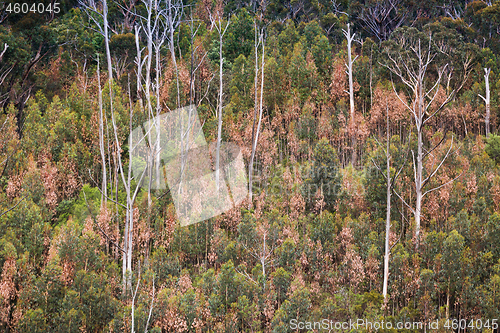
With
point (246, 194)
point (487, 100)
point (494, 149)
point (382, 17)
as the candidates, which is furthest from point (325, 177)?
point (382, 17)

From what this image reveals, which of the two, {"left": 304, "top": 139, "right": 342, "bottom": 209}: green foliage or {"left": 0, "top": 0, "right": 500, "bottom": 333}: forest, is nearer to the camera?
{"left": 0, "top": 0, "right": 500, "bottom": 333}: forest

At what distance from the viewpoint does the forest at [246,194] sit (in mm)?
9062

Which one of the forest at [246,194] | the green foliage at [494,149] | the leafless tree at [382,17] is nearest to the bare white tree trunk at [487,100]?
the forest at [246,194]

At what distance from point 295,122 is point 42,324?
9.96 metres

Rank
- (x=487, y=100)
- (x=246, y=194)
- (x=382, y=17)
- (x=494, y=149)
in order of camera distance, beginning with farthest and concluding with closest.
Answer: (x=382, y=17), (x=487, y=100), (x=494, y=149), (x=246, y=194)

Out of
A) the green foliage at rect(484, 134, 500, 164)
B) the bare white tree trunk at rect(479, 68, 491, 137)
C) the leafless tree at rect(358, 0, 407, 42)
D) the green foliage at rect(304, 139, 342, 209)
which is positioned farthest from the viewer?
the leafless tree at rect(358, 0, 407, 42)

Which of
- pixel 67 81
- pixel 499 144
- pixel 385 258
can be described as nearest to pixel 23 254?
pixel 385 258

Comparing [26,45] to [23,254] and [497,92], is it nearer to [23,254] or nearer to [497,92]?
[23,254]

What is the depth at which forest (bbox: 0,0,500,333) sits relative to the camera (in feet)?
29.7

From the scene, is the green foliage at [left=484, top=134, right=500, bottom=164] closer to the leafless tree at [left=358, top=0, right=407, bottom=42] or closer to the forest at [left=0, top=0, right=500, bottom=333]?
the forest at [left=0, top=0, right=500, bottom=333]

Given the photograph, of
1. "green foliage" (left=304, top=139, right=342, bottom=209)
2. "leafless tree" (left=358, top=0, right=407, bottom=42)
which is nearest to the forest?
"green foliage" (left=304, top=139, right=342, bottom=209)

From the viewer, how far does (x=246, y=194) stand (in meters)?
12.9

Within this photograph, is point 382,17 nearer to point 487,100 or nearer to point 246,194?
point 487,100

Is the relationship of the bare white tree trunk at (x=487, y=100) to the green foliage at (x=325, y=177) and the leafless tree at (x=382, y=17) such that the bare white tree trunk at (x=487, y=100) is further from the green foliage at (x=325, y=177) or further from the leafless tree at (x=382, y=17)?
the green foliage at (x=325, y=177)
